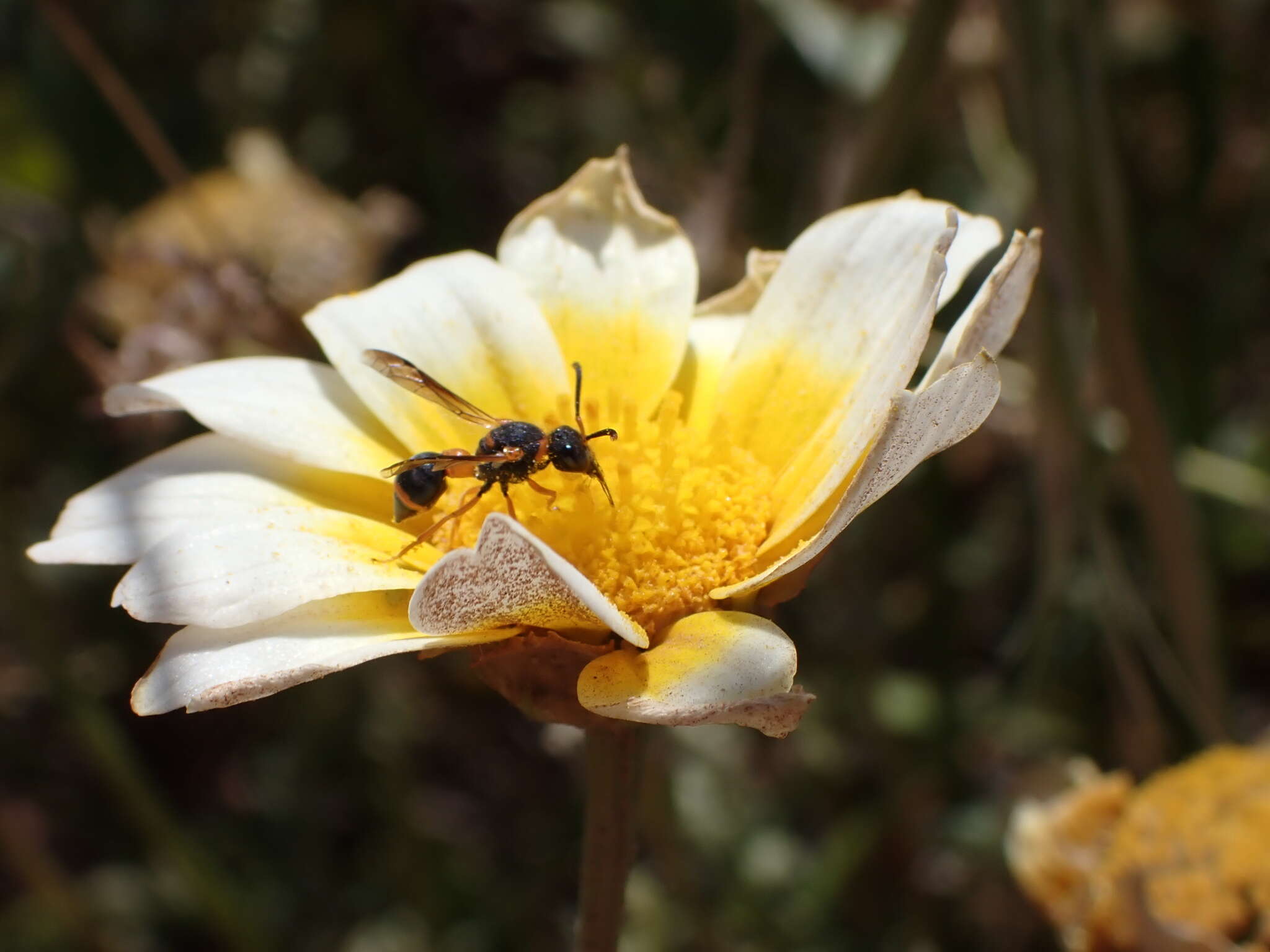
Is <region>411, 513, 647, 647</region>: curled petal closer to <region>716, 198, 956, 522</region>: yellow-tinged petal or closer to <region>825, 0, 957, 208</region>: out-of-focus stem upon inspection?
<region>716, 198, 956, 522</region>: yellow-tinged petal

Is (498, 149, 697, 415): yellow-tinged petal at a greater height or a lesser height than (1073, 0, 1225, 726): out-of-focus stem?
greater

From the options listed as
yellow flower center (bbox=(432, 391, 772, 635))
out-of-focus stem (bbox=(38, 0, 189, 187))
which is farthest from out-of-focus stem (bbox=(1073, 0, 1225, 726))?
out-of-focus stem (bbox=(38, 0, 189, 187))

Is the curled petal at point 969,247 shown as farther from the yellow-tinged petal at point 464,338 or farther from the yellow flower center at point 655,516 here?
the yellow-tinged petal at point 464,338

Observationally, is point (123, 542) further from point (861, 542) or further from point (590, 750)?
point (861, 542)

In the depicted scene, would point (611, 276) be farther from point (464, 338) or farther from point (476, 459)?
point (476, 459)

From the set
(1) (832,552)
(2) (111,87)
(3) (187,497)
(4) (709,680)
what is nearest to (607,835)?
(4) (709,680)

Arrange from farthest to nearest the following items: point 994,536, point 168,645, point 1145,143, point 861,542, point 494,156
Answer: point 494,156, point 1145,143, point 994,536, point 861,542, point 168,645

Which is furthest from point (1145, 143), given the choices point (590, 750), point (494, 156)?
point (590, 750)

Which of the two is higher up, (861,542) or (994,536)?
(861,542)
